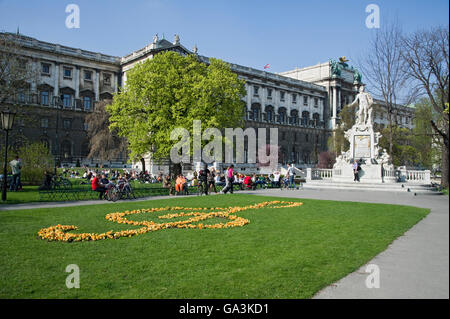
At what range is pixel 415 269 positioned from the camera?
4496 mm

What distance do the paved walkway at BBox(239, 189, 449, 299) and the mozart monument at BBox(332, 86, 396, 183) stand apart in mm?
19407

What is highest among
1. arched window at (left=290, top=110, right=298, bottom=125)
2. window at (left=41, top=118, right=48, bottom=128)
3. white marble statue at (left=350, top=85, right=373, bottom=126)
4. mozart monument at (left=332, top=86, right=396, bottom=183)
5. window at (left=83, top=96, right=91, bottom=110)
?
arched window at (left=290, top=110, right=298, bottom=125)

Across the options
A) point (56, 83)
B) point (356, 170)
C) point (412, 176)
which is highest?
point (56, 83)

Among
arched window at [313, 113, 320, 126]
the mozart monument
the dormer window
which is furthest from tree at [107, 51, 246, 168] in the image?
arched window at [313, 113, 320, 126]

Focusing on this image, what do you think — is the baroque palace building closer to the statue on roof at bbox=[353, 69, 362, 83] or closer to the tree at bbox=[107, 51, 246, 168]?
the tree at bbox=[107, 51, 246, 168]

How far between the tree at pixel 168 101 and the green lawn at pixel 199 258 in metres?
19.3

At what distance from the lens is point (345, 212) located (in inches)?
508

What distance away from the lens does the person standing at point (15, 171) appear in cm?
1991

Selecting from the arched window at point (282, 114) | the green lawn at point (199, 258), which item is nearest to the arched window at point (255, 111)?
the arched window at point (282, 114)

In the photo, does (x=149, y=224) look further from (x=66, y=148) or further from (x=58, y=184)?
(x=66, y=148)

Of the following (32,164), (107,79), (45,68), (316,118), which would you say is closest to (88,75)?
(107,79)

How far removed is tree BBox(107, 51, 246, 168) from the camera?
98.0 ft

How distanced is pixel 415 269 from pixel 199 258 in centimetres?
365

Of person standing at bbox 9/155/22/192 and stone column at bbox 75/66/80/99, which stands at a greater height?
stone column at bbox 75/66/80/99
